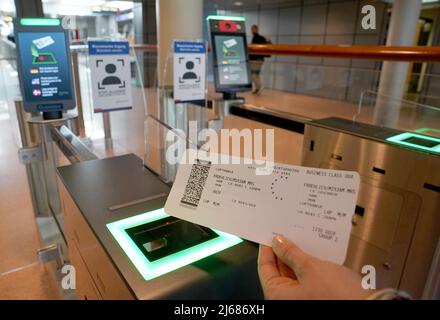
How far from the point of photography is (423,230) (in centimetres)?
134

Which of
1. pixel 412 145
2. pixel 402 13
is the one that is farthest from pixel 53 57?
pixel 402 13

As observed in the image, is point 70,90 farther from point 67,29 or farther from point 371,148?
point 371,148

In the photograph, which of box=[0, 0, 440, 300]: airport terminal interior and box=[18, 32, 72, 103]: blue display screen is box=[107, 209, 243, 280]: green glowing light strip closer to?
box=[0, 0, 440, 300]: airport terminal interior

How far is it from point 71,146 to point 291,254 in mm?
929

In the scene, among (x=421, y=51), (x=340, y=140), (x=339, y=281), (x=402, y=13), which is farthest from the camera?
(x=402, y=13)

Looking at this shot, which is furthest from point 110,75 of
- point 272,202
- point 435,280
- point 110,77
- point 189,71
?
point 435,280

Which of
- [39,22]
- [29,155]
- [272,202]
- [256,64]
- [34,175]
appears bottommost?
[34,175]

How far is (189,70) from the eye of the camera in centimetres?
170

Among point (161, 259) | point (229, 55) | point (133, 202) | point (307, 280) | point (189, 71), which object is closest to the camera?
point (307, 280)

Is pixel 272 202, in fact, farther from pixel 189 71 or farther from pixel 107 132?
pixel 107 132

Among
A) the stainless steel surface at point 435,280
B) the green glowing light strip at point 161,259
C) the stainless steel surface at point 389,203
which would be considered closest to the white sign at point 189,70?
the stainless steel surface at point 389,203

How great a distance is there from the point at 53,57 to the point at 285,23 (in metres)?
6.71

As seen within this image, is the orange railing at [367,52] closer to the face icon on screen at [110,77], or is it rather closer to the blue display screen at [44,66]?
the face icon on screen at [110,77]

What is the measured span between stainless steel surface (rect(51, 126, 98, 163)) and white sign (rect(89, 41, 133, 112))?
22 centimetres
